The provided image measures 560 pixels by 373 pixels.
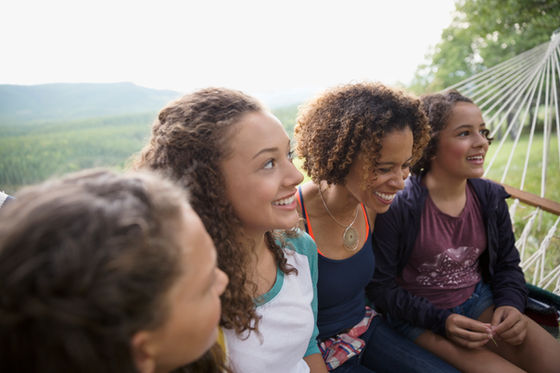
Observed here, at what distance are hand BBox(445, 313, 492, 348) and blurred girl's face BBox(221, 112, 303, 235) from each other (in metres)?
1.07

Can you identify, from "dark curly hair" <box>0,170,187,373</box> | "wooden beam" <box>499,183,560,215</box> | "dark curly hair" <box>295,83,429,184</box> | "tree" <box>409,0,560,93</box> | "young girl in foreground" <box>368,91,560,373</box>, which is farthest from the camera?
"tree" <box>409,0,560,93</box>

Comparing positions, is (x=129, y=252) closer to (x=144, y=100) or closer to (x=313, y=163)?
(x=313, y=163)

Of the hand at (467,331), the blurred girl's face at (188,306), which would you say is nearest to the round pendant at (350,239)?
the hand at (467,331)

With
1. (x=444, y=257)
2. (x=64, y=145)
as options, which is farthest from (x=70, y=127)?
(x=444, y=257)

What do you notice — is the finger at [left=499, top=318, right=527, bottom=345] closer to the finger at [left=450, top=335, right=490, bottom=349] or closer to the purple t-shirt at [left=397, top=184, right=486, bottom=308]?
the finger at [left=450, top=335, right=490, bottom=349]

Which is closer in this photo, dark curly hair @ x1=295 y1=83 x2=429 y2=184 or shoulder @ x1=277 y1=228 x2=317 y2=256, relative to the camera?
shoulder @ x1=277 y1=228 x2=317 y2=256

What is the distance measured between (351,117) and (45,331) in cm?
137

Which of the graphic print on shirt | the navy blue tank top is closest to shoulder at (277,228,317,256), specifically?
the navy blue tank top

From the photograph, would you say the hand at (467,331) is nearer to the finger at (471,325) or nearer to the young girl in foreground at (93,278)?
the finger at (471,325)

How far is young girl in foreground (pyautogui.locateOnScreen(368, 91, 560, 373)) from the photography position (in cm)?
166

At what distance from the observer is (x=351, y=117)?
157 centimetres

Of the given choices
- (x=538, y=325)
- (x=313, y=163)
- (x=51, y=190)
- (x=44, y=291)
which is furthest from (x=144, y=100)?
(x=538, y=325)

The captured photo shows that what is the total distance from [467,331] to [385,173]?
2.74 feet

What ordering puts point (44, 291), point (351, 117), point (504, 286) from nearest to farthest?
1. point (44, 291)
2. point (351, 117)
3. point (504, 286)
